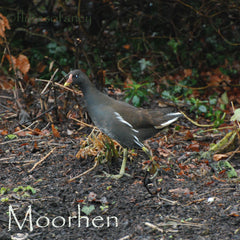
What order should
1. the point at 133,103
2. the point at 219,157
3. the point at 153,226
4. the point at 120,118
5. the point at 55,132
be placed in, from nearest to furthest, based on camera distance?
the point at 153,226
the point at 120,118
the point at 219,157
the point at 55,132
the point at 133,103

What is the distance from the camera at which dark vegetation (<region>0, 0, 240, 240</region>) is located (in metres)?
3.22

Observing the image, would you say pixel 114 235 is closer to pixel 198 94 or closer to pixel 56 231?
pixel 56 231

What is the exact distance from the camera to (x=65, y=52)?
6.59 metres

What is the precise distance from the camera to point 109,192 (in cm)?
356

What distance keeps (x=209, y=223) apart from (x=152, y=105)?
9.04ft

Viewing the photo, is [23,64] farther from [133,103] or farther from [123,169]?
[123,169]

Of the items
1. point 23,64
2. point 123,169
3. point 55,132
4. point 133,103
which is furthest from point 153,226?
point 23,64

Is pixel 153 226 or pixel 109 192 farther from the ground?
pixel 153 226

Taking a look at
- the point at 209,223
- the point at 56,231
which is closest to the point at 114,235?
the point at 56,231

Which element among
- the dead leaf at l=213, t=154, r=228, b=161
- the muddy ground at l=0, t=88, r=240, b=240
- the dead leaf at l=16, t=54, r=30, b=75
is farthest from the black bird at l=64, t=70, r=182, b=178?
the dead leaf at l=16, t=54, r=30, b=75

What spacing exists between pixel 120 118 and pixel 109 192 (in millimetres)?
677

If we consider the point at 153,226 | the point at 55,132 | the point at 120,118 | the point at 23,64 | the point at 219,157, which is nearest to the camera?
the point at 153,226

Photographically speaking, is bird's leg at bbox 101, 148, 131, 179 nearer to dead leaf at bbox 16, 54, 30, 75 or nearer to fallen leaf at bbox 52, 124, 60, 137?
fallen leaf at bbox 52, 124, 60, 137

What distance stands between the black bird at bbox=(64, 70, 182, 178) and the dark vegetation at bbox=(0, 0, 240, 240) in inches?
10.0
